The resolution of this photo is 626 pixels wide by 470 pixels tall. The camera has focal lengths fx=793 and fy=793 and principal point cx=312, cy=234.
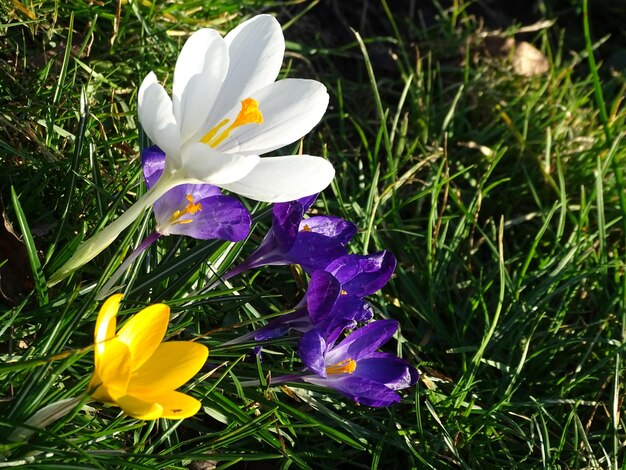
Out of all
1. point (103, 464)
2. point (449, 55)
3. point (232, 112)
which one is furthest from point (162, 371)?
point (449, 55)

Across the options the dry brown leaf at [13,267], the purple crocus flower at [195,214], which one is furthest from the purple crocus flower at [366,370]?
the dry brown leaf at [13,267]

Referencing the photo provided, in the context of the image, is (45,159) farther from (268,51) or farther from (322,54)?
(322,54)

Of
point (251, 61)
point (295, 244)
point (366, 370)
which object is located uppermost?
point (251, 61)

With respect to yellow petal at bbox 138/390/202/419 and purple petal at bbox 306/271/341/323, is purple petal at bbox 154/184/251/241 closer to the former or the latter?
purple petal at bbox 306/271/341/323

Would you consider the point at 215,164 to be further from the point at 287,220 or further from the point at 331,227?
the point at 331,227

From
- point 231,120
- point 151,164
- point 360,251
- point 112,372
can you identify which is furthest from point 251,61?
point 360,251

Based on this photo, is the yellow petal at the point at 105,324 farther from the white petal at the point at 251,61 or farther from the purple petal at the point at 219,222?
the white petal at the point at 251,61

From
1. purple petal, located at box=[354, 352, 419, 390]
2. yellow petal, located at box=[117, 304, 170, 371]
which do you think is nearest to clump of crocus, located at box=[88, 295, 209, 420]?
yellow petal, located at box=[117, 304, 170, 371]
